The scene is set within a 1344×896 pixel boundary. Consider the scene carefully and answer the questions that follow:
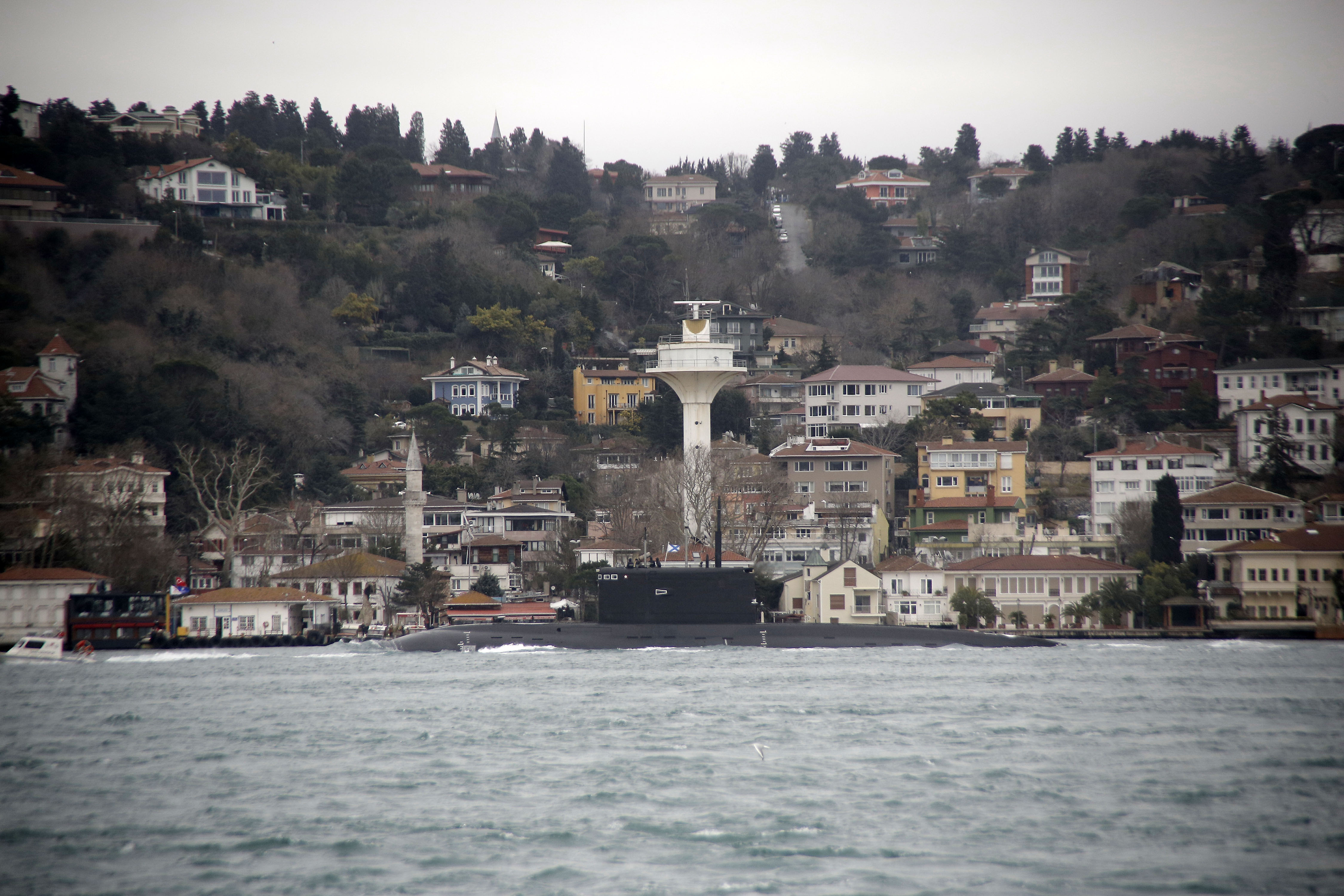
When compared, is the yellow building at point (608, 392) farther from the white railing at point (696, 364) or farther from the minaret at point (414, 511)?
the white railing at point (696, 364)

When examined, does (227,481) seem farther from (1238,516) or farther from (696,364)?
(1238,516)

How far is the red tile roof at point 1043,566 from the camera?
4772 centimetres

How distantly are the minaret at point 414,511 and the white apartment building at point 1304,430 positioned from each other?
32439 mm

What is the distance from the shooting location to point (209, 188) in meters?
82.9

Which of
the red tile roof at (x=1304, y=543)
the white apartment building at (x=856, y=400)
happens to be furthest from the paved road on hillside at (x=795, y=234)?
the red tile roof at (x=1304, y=543)

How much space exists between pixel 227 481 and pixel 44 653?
1630 centimetres

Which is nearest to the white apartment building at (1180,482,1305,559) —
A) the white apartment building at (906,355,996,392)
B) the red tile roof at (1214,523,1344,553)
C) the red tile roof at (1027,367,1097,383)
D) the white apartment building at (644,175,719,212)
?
the red tile roof at (1214,523,1344,553)

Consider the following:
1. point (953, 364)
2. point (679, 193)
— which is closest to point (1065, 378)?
point (953, 364)

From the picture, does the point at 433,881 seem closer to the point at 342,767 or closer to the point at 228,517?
the point at 342,767

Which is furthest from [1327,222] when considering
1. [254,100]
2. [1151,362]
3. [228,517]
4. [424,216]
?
[254,100]

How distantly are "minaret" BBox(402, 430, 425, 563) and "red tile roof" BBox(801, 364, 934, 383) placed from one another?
71.8ft

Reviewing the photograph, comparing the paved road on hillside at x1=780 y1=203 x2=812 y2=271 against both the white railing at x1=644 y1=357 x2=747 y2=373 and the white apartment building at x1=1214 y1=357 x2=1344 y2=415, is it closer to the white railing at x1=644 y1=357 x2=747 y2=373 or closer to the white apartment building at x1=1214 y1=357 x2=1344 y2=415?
the white apartment building at x1=1214 y1=357 x2=1344 y2=415

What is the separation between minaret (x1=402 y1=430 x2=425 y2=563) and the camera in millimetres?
52969

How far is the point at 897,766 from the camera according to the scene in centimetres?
2223
